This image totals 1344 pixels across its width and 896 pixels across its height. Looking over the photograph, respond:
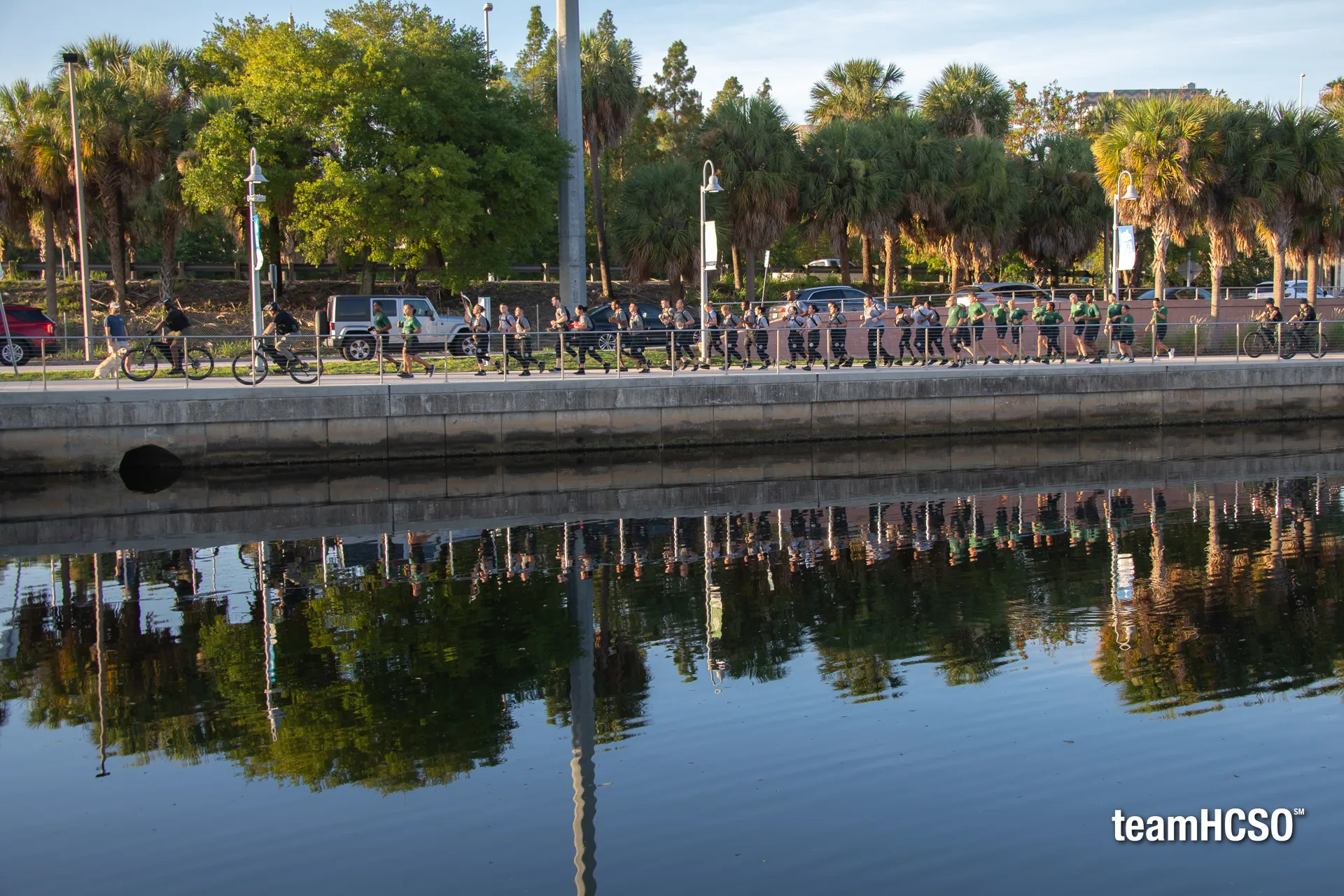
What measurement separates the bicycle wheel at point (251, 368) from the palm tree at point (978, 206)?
27.5 metres

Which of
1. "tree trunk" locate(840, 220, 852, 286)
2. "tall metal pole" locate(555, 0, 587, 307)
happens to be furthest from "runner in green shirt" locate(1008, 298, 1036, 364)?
"tree trunk" locate(840, 220, 852, 286)

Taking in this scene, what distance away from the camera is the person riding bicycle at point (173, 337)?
23266mm

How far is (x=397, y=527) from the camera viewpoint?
58.5 ft

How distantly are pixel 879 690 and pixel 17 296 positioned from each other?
43311 millimetres

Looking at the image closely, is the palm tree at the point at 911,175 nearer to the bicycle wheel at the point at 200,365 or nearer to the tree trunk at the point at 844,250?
the tree trunk at the point at 844,250

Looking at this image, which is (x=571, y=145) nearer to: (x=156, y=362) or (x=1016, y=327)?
(x=1016, y=327)

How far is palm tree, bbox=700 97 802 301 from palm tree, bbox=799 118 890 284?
90cm

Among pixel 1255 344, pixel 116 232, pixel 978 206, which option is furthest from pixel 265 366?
pixel 978 206

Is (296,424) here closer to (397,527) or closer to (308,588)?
(397,527)

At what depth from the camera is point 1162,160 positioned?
34750 mm

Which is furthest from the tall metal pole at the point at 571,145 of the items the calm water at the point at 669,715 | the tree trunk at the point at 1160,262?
the calm water at the point at 669,715

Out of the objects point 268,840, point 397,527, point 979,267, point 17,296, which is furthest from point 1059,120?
point 268,840

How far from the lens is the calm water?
7133mm

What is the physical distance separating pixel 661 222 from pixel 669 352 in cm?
1627
